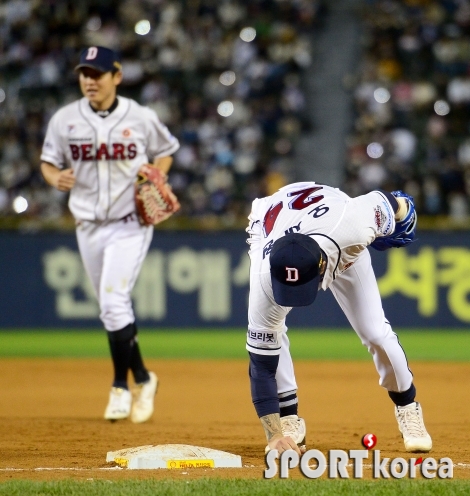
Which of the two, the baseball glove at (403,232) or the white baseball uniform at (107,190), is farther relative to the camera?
the white baseball uniform at (107,190)

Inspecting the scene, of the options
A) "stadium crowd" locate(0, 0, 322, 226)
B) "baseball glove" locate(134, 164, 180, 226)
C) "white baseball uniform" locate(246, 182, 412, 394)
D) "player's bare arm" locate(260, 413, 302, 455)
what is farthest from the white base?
"stadium crowd" locate(0, 0, 322, 226)

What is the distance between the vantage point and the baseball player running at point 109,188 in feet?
24.2

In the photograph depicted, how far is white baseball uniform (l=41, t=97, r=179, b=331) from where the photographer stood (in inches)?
292

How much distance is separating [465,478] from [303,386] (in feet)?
16.4

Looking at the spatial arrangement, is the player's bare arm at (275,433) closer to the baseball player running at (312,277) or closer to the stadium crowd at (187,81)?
the baseball player running at (312,277)

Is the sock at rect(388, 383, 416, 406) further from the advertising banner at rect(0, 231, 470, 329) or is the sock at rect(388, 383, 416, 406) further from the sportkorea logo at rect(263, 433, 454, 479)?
the advertising banner at rect(0, 231, 470, 329)

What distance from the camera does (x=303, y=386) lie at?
9664 mm

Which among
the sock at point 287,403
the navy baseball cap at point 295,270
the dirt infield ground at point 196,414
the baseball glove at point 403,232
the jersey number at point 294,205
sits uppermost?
the jersey number at point 294,205

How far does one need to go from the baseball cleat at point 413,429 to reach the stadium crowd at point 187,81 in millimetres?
10786

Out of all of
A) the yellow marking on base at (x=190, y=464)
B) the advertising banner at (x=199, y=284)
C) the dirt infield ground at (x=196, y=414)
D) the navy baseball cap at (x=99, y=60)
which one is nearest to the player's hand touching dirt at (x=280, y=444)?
the dirt infield ground at (x=196, y=414)

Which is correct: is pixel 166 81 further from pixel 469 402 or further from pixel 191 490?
pixel 191 490

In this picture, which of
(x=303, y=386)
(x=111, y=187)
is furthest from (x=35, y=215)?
(x=111, y=187)

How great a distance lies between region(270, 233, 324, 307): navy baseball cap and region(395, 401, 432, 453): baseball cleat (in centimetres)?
158

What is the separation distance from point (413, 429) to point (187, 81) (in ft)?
46.3
